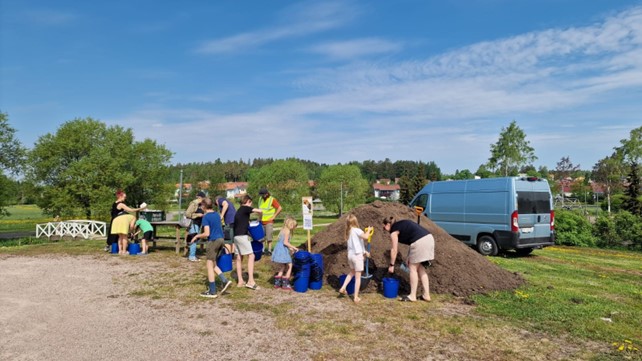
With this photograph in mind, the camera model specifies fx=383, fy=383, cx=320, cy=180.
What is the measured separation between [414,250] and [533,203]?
759 centimetres

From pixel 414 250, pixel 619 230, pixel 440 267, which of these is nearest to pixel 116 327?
pixel 414 250

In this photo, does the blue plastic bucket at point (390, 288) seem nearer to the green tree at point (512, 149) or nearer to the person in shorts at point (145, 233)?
the person in shorts at point (145, 233)

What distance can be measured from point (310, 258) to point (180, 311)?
103 inches

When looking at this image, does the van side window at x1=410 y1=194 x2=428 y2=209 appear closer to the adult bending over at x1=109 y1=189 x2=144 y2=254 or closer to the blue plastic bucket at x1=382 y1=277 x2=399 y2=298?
the blue plastic bucket at x1=382 y1=277 x2=399 y2=298

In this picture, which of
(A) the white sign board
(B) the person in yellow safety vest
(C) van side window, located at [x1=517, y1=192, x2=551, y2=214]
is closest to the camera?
(A) the white sign board

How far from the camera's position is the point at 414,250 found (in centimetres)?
683

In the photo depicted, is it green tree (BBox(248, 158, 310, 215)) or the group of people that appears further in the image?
green tree (BBox(248, 158, 310, 215))

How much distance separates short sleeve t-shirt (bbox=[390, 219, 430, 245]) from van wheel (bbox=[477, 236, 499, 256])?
6469 millimetres

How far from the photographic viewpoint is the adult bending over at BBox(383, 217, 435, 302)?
6801 millimetres

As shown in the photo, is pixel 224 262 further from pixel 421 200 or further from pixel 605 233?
pixel 605 233

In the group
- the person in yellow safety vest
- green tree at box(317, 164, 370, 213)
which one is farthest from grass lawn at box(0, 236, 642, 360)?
green tree at box(317, 164, 370, 213)

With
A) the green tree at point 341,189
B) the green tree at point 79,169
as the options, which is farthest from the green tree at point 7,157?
the green tree at point 341,189

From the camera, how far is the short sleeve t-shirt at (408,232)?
6.97m

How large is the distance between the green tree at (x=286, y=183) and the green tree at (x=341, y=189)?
15.8 ft
